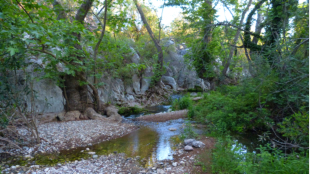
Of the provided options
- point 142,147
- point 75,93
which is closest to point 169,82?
point 75,93

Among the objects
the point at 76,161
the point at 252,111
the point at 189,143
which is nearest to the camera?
the point at 76,161

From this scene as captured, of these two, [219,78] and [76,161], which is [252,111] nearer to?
[76,161]

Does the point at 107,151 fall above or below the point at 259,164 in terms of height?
below

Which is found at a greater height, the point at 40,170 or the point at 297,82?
the point at 297,82

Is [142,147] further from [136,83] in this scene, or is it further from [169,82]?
[169,82]

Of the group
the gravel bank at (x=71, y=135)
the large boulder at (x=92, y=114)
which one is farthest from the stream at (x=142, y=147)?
the large boulder at (x=92, y=114)

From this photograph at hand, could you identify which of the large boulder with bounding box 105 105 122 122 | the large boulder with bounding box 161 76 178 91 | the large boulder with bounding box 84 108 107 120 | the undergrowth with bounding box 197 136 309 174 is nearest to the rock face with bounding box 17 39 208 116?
the large boulder with bounding box 161 76 178 91

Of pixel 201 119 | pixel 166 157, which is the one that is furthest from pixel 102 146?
pixel 201 119

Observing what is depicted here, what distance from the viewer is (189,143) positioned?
18.4ft

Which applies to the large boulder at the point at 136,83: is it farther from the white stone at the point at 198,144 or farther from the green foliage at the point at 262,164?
the green foliage at the point at 262,164

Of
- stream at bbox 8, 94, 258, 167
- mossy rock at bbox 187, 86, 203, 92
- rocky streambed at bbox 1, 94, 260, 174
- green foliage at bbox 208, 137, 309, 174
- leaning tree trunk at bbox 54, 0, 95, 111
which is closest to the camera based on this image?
green foliage at bbox 208, 137, 309, 174

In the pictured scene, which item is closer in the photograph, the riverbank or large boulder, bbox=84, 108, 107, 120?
the riverbank

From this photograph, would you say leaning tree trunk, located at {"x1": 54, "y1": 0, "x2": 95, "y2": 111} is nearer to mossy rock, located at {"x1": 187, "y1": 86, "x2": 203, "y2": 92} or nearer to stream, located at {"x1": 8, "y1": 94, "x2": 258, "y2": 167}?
stream, located at {"x1": 8, "y1": 94, "x2": 258, "y2": 167}

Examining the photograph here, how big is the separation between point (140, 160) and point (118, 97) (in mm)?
10173
